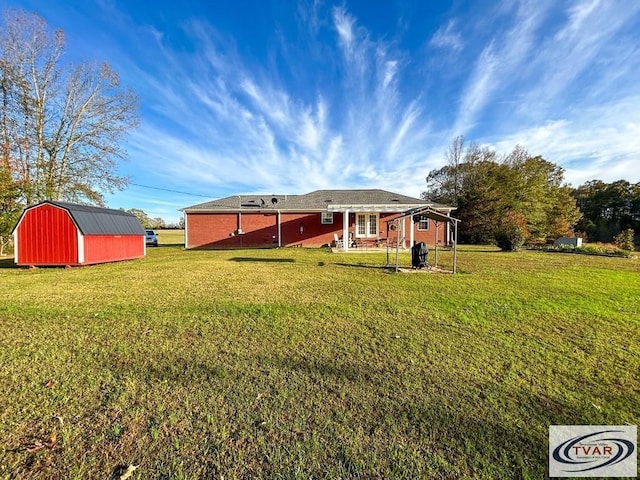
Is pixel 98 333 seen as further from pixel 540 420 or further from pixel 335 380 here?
pixel 540 420

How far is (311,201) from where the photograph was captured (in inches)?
845

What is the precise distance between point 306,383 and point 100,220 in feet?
45.0

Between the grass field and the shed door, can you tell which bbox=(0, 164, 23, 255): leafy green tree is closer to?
the shed door

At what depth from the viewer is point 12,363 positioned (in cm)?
319

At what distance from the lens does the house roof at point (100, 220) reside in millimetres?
10938

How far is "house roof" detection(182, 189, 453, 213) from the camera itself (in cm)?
2000

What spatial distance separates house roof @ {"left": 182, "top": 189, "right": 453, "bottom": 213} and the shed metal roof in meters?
5.21

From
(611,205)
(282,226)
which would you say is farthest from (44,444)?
(611,205)

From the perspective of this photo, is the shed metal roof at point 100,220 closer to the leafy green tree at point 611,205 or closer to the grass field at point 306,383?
the grass field at point 306,383

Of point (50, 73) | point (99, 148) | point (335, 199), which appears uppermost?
point (50, 73)

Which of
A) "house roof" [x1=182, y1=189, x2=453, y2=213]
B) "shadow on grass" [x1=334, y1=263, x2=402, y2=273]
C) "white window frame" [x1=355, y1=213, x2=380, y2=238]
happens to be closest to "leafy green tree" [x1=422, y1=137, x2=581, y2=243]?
"house roof" [x1=182, y1=189, x2=453, y2=213]

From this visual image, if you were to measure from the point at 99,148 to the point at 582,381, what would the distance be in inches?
1038

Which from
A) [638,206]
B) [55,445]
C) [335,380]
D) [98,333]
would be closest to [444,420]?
[335,380]

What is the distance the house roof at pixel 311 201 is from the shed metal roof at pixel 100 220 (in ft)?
17.1
